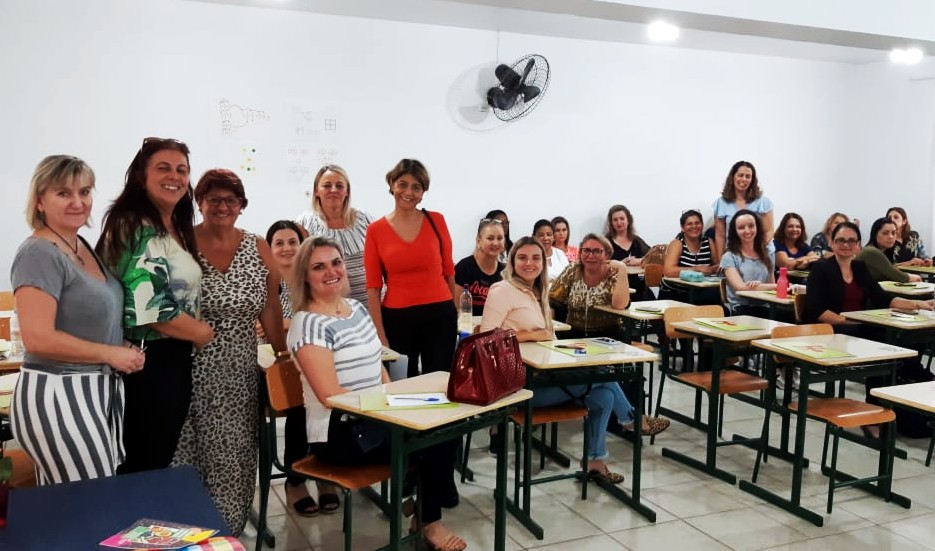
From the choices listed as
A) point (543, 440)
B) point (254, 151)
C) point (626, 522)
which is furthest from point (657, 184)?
point (626, 522)

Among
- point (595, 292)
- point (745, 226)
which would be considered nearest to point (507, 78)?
point (745, 226)

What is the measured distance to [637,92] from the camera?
775 cm

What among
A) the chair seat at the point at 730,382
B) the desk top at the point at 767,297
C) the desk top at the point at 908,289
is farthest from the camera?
the desk top at the point at 908,289

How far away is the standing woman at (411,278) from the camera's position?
3.43 meters

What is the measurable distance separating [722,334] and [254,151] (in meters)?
4.07

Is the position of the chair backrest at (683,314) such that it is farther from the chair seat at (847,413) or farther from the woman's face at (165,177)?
the woman's face at (165,177)

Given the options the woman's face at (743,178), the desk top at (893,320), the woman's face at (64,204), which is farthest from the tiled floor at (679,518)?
the woman's face at (743,178)

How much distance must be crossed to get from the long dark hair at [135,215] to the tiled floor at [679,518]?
1.38 metres

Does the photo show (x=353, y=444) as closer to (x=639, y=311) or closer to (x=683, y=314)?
(x=683, y=314)

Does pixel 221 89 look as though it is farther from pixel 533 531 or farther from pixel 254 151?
pixel 533 531

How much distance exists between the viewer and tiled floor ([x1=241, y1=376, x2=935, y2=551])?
3035 mm

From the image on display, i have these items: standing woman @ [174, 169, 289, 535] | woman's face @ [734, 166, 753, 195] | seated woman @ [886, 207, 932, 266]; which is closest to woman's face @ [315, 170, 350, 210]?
standing woman @ [174, 169, 289, 535]

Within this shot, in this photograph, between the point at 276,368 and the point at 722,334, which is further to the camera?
the point at 722,334

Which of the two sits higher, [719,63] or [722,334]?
[719,63]
